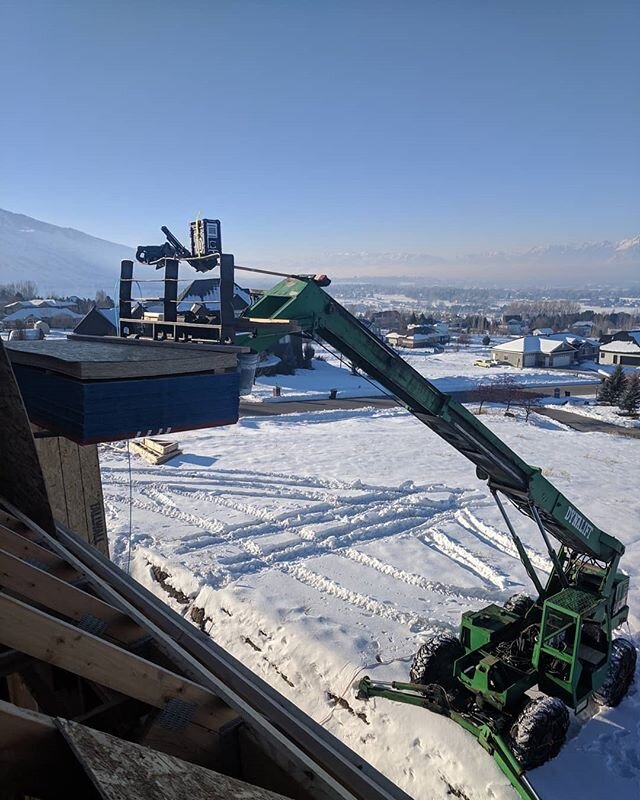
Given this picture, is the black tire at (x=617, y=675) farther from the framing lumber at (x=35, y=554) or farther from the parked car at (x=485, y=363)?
the parked car at (x=485, y=363)

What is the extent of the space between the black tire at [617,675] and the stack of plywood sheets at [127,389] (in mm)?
6691

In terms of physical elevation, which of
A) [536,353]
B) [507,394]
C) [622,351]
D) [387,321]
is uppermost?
[387,321]

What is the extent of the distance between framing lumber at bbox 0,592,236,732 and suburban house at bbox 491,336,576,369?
Result: 58913mm

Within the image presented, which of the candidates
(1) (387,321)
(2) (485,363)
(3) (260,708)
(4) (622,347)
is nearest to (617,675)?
(3) (260,708)

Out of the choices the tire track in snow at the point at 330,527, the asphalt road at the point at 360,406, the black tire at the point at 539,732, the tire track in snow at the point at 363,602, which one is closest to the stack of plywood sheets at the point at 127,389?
the black tire at the point at 539,732

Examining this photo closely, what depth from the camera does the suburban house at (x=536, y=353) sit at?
2281 inches

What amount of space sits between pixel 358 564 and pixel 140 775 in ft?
35.8

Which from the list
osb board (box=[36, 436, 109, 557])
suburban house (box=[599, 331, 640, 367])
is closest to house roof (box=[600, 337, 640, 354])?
suburban house (box=[599, 331, 640, 367])

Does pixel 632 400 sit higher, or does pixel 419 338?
pixel 419 338

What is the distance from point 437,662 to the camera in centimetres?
795

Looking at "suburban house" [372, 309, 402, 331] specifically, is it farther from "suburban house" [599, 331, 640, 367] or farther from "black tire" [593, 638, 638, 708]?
"black tire" [593, 638, 638, 708]

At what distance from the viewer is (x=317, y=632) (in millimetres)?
9352

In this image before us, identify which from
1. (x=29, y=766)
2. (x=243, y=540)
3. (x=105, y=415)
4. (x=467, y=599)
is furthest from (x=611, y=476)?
(x=29, y=766)

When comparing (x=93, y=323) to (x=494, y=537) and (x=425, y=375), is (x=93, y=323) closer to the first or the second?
(x=494, y=537)
